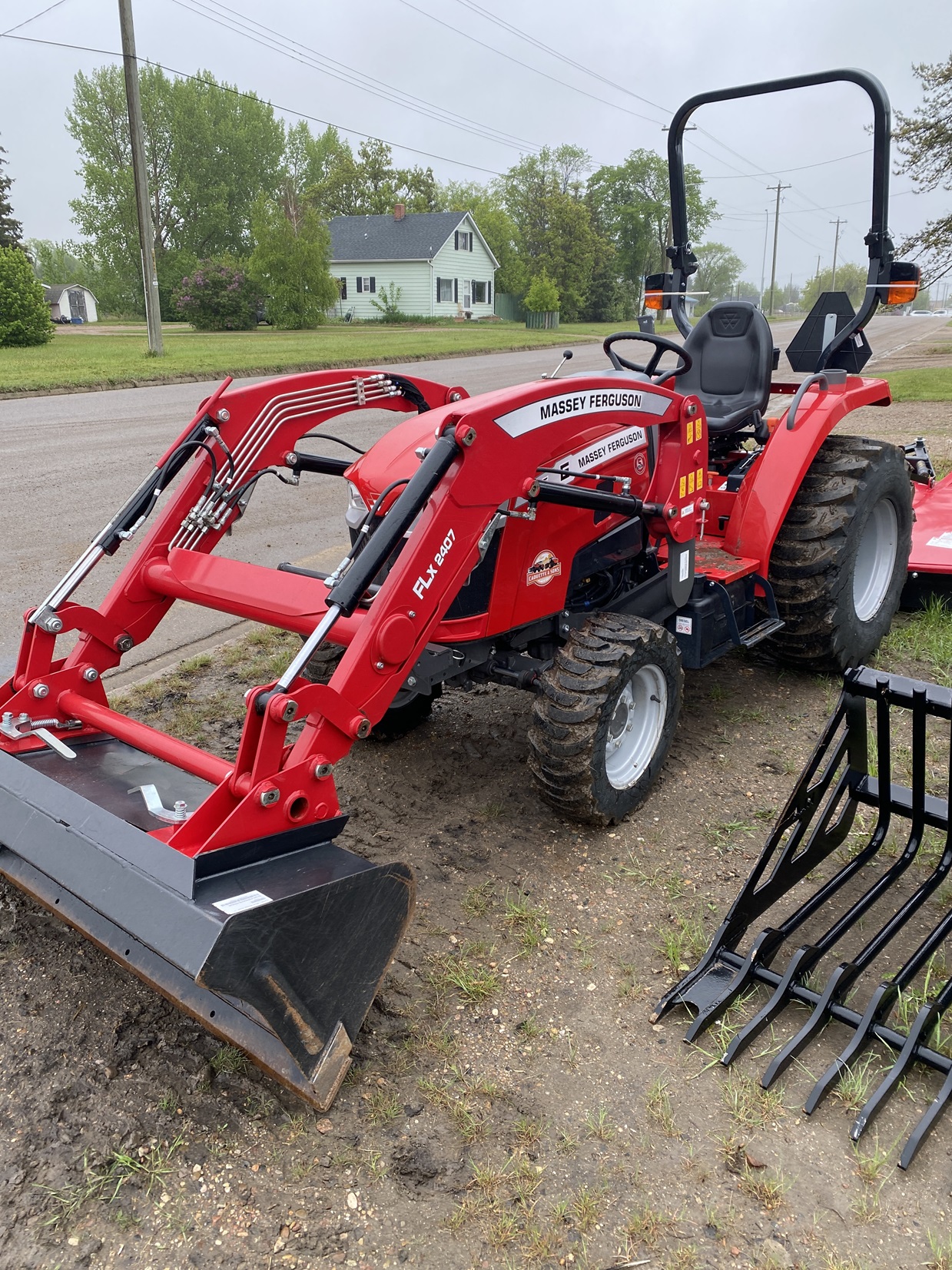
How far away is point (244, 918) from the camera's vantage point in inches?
86.2

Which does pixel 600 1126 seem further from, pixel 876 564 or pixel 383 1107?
pixel 876 564

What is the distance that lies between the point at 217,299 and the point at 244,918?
39.5 m

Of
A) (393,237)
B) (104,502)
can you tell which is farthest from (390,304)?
(104,502)

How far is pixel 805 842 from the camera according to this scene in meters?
3.44

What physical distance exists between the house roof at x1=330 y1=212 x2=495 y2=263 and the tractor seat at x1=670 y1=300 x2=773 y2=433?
46.0 m

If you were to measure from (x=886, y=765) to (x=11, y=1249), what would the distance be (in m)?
2.69

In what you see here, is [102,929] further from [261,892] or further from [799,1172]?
[799,1172]

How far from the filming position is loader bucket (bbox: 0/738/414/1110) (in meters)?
2.22

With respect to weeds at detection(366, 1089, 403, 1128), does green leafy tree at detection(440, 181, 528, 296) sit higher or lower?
higher

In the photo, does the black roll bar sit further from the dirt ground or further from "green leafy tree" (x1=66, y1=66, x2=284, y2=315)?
"green leafy tree" (x1=66, y1=66, x2=284, y2=315)

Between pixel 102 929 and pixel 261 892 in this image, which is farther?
pixel 102 929

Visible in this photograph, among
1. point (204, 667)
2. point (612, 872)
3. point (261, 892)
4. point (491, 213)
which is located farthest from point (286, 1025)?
point (491, 213)

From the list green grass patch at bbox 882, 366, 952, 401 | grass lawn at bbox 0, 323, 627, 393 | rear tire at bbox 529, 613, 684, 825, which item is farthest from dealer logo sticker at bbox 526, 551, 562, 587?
grass lawn at bbox 0, 323, 627, 393

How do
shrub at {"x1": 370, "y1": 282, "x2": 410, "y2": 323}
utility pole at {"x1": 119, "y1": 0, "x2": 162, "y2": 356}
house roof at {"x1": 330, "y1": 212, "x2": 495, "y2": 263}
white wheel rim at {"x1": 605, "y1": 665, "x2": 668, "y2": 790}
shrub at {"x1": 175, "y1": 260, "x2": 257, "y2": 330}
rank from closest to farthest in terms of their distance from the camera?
white wheel rim at {"x1": 605, "y1": 665, "x2": 668, "y2": 790}
utility pole at {"x1": 119, "y1": 0, "x2": 162, "y2": 356}
shrub at {"x1": 175, "y1": 260, "x2": 257, "y2": 330}
shrub at {"x1": 370, "y1": 282, "x2": 410, "y2": 323}
house roof at {"x1": 330, "y1": 212, "x2": 495, "y2": 263}
